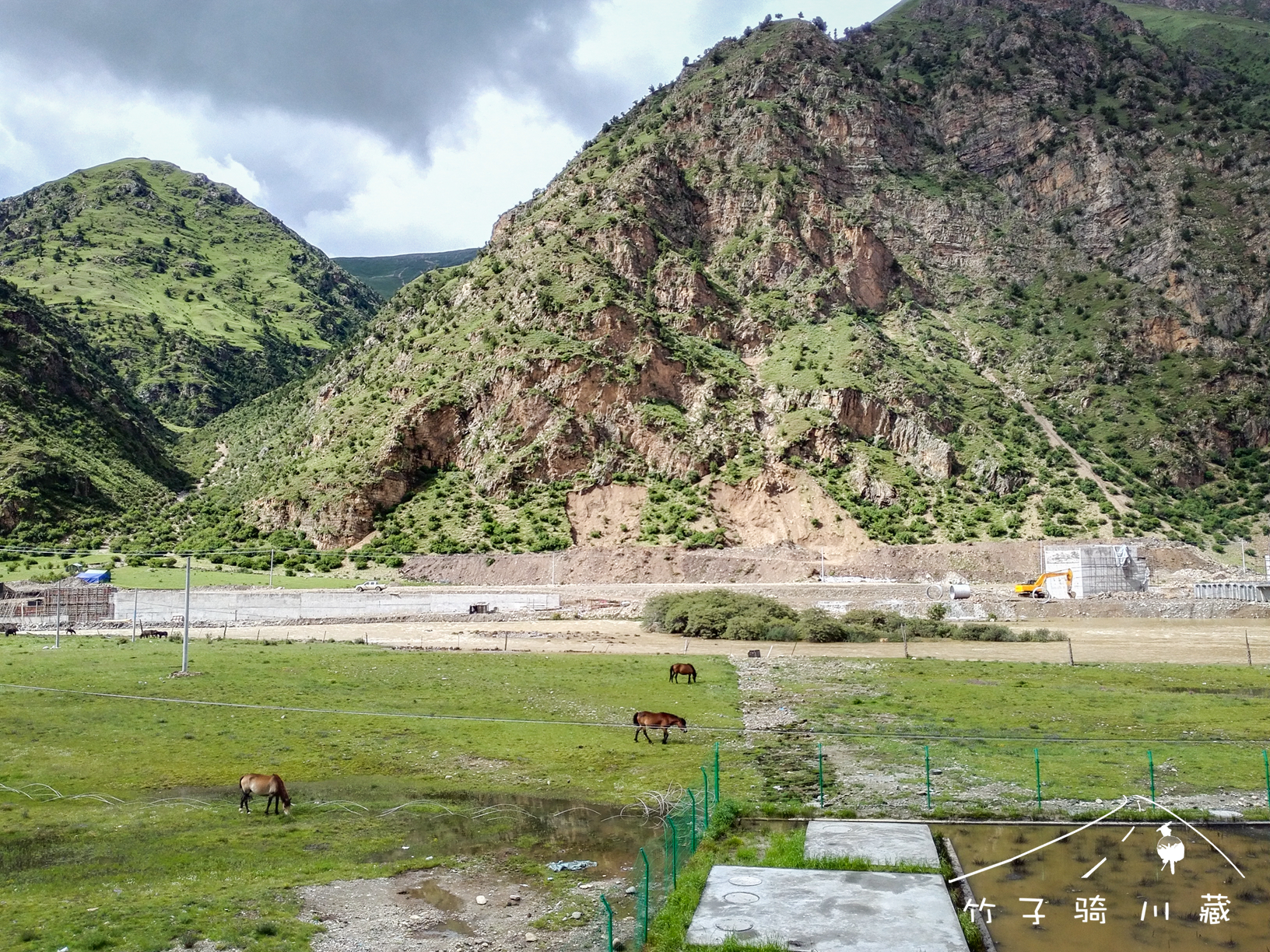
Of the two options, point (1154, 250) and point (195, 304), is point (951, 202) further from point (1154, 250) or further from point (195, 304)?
point (195, 304)

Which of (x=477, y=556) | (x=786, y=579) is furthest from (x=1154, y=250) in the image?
(x=477, y=556)

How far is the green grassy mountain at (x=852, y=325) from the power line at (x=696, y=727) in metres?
52.2

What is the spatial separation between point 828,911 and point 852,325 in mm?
102357

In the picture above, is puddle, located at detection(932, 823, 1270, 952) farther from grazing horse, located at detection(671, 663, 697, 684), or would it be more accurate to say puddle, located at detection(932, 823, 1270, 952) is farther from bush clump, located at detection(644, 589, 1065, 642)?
bush clump, located at detection(644, 589, 1065, 642)

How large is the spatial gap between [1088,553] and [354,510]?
59527 millimetres

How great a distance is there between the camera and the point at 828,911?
11.7 m

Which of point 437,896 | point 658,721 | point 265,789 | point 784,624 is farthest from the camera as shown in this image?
point 784,624

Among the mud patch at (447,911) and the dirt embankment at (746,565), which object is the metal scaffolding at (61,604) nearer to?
the dirt embankment at (746,565)

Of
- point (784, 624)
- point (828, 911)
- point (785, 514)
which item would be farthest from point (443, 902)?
point (785, 514)

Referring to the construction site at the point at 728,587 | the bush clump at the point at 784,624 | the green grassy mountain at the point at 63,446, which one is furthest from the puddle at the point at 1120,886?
the green grassy mountain at the point at 63,446

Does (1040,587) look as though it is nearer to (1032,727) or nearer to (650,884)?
(1032,727)

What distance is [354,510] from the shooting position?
87125 mm

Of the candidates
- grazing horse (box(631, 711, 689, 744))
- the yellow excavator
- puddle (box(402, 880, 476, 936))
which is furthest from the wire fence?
the yellow excavator

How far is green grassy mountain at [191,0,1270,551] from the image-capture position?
9144 centimetres
